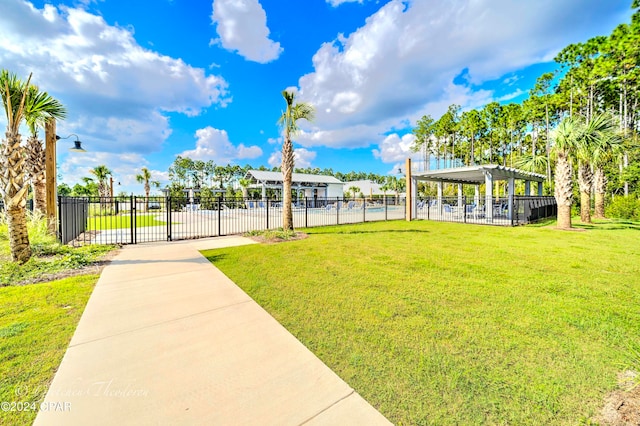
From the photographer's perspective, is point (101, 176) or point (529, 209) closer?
point (529, 209)

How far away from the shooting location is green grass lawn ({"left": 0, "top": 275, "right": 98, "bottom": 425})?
2.08 metres

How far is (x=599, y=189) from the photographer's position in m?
16.0

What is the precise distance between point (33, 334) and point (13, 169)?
208 inches

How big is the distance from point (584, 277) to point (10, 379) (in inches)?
333

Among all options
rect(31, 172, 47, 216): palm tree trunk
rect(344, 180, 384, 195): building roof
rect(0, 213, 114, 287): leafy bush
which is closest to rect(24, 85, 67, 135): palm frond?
rect(31, 172, 47, 216): palm tree trunk

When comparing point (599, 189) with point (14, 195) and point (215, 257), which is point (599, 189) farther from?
point (14, 195)

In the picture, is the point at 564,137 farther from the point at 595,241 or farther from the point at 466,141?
the point at 466,141

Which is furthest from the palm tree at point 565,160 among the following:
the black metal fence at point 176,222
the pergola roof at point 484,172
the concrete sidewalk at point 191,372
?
the concrete sidewalk at point 191,372

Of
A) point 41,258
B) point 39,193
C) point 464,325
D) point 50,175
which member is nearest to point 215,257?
point 41,258

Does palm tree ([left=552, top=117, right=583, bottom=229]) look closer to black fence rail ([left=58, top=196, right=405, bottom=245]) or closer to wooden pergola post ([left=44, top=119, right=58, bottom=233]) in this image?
black fence rail ([left=58, top=196, right=405, bottom=245])

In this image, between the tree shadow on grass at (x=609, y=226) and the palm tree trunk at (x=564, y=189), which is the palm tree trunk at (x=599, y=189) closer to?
the tree shadow on grass at (x=609, y=226)

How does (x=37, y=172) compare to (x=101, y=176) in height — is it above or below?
below

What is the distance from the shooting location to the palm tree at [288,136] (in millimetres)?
10219

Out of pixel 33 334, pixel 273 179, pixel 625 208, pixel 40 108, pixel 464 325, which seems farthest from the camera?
pixel 273 179
